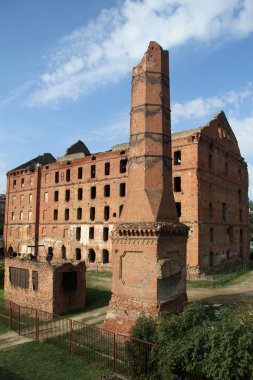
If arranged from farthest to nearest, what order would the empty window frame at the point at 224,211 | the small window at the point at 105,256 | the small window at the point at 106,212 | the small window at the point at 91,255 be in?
the small window at the point at 91,255 < the small window at the point at 106,212 < the small window at the point at 105,256 < the empty window frame at the point at 224,211

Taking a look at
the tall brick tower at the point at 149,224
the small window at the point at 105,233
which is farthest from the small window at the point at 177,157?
the tall brick tower at the point at 149,224

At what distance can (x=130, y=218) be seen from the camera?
46.3 ft

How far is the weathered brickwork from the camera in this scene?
17.2 m

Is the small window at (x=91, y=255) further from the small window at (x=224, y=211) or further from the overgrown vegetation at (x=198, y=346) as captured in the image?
the overgrown vegetation at (x=198, y=346)

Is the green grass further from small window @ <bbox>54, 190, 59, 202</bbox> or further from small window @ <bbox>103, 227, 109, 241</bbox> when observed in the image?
small window @ <bbox>54, 190, 59, 202</bbox>

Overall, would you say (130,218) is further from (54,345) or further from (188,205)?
(188,205)

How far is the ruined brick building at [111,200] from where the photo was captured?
2903cm

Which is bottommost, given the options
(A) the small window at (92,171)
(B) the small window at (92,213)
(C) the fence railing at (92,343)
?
(C) the fence railing at (92,343)

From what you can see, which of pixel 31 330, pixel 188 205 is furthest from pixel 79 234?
pixel 31 330

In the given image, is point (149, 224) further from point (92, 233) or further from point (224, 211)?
point (92, 233)

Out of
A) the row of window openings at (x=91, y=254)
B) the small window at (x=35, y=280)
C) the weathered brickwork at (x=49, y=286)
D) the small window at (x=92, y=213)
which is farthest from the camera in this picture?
the small window at (x=92, y=213)

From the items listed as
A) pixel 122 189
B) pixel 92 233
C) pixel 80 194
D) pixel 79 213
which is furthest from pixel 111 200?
pixel 79 213

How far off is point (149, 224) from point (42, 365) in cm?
604

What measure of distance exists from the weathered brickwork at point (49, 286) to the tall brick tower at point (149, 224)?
159 inches
